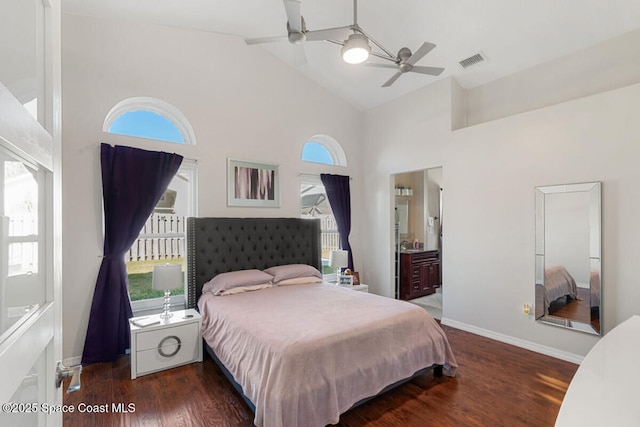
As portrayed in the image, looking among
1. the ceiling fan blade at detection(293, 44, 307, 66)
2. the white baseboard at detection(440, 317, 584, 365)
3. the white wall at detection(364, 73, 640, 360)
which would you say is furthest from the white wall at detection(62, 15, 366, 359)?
the white baseboard at detection(440, 317, 584, 365)

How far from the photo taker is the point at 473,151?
3891 millimetres

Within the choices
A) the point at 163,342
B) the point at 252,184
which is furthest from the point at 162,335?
the point at 252,184

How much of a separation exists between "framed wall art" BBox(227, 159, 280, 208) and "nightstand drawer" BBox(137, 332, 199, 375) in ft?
5.47

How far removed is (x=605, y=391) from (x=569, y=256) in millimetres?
2629

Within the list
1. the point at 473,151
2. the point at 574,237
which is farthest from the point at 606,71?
the point at 574,237

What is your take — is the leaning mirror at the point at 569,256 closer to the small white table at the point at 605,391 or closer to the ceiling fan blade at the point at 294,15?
the small white table at the point at 605,391

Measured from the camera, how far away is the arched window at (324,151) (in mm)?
4864

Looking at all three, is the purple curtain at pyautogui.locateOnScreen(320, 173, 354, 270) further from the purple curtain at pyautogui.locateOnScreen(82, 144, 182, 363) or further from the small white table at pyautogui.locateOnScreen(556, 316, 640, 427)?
the small white table at pyautogui.locateOnScreen(556, 316, 640, 427)

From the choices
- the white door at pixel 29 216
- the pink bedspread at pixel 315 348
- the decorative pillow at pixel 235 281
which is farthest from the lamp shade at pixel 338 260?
the white door at pixel 29 216

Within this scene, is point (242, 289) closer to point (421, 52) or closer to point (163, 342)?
point (163, 342)

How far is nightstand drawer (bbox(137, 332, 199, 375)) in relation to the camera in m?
2.77

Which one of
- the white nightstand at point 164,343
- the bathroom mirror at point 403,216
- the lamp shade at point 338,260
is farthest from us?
the bathroom mirror at point 403,216

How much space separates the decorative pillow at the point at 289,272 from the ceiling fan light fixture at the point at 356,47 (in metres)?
2.52

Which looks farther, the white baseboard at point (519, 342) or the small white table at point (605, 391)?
the white baseboard at point (519, 342)
